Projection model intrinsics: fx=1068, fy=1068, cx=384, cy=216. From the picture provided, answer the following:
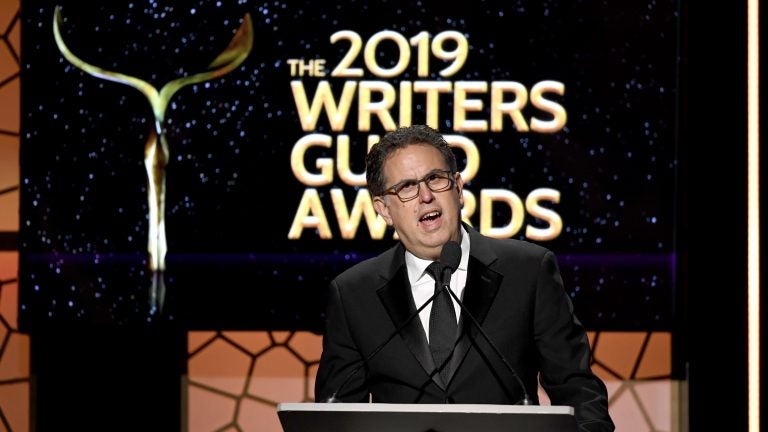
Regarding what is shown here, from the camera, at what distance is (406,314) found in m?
2.24

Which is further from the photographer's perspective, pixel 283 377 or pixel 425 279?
pixel 283 377

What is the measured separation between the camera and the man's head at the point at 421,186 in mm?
2189

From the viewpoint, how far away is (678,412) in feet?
12.2

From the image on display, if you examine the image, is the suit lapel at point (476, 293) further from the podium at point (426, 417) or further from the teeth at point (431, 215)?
the podium at point (426, 417)

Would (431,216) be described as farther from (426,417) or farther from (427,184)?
(426,417)

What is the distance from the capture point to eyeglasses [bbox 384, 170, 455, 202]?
2.19 metres

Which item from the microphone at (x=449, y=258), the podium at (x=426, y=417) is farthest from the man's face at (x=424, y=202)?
the podium at (x=426, y=417)

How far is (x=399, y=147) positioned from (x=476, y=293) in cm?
34

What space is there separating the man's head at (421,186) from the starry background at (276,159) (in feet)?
5.09

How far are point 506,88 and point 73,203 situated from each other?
5.26 ft

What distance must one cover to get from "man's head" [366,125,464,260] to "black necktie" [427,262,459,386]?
133 millimetres

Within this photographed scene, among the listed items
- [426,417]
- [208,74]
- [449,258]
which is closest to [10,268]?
[208,74]

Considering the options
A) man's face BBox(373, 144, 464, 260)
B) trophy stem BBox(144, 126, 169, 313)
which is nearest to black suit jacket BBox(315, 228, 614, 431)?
man's face BBox(373, 144, 464, 260)

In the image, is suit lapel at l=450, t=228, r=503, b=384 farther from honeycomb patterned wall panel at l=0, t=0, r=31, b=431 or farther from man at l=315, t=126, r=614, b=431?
honeycomb patterned wall panel at l=0, t=0, r=31, b=431
